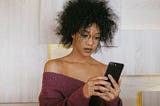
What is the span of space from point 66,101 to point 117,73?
13 cm

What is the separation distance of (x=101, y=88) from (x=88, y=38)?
142 mm

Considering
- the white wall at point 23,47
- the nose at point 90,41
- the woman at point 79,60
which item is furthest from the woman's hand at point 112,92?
Answer: the white wall at point 23,47

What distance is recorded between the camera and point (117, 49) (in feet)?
3.21

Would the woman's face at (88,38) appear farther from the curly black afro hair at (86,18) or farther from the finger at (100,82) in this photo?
the finger at (100,82)

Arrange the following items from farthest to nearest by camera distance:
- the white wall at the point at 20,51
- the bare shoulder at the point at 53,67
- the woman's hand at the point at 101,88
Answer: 1. the white wall at the point at 20,51
2. the bare shoulder at the point at 53,67
3. the woman's hand at the point at 101,88

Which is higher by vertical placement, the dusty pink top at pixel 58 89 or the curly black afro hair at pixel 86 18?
the curly black afro hair at pixel 86 18

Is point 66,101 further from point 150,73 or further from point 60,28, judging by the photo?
point 150,73

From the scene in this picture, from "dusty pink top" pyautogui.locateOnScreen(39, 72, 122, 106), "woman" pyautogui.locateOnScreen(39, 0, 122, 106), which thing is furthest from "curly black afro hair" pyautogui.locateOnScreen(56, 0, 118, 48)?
"dusty pink top" pyautogui.locateOnScreen(39, 72, 122, 106)

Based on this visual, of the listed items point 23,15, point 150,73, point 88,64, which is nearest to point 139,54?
point 150,73

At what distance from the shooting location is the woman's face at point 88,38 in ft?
2.28

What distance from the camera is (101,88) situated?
61 centimetres

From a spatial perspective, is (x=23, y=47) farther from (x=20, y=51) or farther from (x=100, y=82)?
(x=100, y=82)

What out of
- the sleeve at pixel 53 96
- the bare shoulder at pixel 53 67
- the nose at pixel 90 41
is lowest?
the sleeve at pixel 53 96

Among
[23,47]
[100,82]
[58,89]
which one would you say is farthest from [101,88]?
[23,47]
